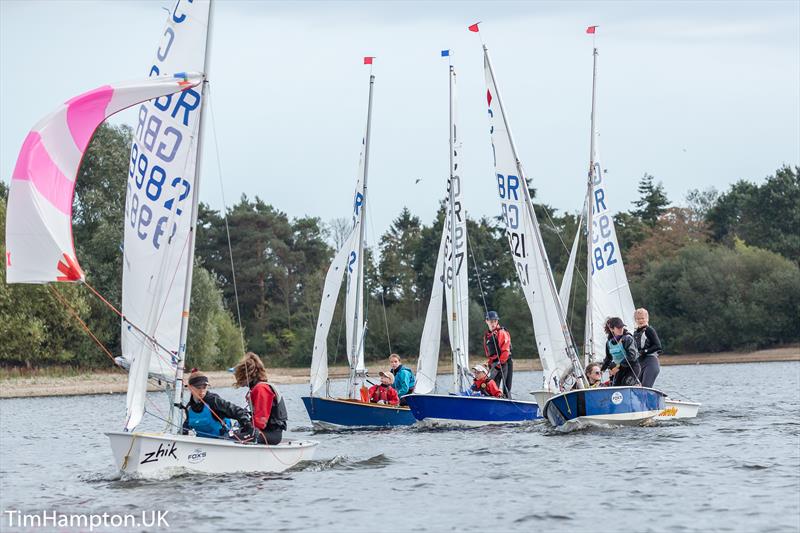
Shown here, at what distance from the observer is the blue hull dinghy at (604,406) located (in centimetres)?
1984

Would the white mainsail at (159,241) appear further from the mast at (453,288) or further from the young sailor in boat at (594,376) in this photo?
the mast at (453,288)

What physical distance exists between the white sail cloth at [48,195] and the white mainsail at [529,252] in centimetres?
1073

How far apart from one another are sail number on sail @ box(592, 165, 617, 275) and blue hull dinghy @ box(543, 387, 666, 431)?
21.1 ft

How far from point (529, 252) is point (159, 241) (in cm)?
1006

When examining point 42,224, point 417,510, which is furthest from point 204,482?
point 42,224

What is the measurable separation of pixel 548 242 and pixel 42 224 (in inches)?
3218

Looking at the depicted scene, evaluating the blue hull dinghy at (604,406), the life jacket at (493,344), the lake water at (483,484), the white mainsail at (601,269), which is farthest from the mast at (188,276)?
the white mainsail at (601,269)

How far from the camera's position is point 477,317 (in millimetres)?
75375

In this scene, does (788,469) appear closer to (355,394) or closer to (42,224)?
(42,224)

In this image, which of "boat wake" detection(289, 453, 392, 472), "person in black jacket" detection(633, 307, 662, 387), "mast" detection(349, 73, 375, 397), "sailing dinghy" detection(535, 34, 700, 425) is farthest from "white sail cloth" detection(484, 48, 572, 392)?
"boat wake" detection(289, 453, 392, 472)

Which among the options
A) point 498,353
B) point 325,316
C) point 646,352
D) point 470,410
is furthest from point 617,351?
point 325,316

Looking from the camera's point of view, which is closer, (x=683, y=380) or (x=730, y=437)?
(x=730, y=437)

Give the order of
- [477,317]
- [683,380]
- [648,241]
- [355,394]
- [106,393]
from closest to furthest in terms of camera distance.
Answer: [355,394], [683,380], [106,393], [477,317], [648,241]

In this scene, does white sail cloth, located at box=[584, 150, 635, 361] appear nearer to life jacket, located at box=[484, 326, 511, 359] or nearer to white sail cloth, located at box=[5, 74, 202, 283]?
life jacket, located at box=[484, 326, 511, 359]
